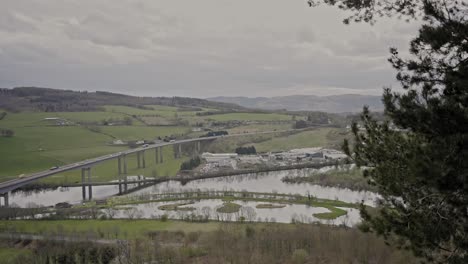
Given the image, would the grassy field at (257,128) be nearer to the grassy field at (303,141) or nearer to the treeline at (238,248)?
the grassy field at (303,141)

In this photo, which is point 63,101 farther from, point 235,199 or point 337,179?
point 337,179

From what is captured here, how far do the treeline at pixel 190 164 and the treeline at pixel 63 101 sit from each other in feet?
126

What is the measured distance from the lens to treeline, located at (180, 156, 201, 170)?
155 ft

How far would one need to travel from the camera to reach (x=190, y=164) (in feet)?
157

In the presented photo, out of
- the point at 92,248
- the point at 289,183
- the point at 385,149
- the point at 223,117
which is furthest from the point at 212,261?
the point at 223,117

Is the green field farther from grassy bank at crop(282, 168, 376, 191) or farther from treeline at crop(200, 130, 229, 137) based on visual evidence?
grassy bank at crop(282, 168, 376, 191)

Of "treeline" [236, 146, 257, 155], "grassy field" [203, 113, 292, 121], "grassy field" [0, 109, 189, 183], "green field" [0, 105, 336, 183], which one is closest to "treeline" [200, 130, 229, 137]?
"green field" [0, 105, 336, 183]

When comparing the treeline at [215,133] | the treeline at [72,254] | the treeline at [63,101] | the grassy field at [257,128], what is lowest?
the treeline at [72,254]

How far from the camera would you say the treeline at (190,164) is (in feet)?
155

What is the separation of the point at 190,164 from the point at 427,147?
4388cm

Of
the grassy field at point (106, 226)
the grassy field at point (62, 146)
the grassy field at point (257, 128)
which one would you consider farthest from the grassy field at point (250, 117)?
the grassy field at point (106, 226)

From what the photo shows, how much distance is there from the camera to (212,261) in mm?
18016

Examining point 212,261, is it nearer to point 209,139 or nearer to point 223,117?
point 209,139

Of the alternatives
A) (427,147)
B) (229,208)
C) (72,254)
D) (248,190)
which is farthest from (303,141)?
(427,147)
